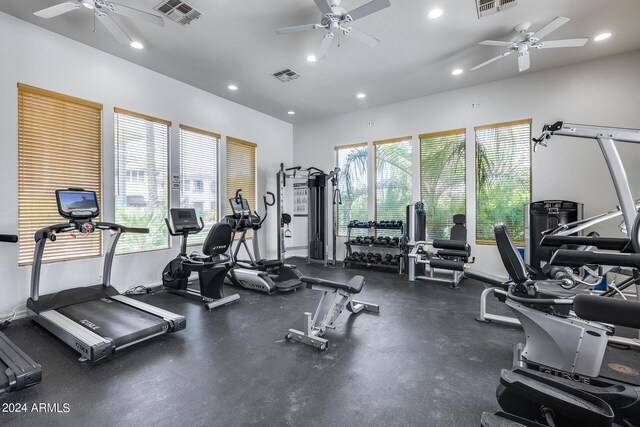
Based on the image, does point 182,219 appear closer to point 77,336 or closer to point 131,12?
point 77,336

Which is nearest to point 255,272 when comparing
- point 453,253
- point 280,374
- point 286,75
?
point 280,374

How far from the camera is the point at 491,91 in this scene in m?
5.45

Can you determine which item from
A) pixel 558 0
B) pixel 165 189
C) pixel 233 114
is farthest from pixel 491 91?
pixel 165 189

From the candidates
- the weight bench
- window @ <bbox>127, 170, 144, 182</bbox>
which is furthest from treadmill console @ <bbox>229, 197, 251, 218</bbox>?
the weight bench

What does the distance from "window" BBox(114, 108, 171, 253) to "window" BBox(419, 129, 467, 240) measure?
17.0ft

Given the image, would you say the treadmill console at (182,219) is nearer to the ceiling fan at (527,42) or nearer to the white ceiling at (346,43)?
the white ceiling at (346,43)

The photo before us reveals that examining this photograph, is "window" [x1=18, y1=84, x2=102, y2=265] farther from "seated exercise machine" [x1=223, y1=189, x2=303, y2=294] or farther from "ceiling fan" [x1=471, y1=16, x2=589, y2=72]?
"ceiling fan" [x1=471, y1=16, x2=589, y2=72]

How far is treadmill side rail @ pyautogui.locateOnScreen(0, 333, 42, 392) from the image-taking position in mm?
2016

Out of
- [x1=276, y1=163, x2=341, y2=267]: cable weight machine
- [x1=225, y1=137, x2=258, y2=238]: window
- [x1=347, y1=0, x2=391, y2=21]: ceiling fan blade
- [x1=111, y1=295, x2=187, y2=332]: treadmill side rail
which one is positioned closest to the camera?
[x1=347, y1=0, x2=391, y2=21]: ceiling fan blade

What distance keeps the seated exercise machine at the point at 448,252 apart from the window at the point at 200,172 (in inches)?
161

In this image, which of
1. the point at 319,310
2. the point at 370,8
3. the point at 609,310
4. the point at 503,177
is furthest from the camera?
the point at 503,177

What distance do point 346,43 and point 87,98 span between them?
3851 mm

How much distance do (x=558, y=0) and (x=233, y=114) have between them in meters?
5.59

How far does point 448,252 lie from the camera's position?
4.83m
